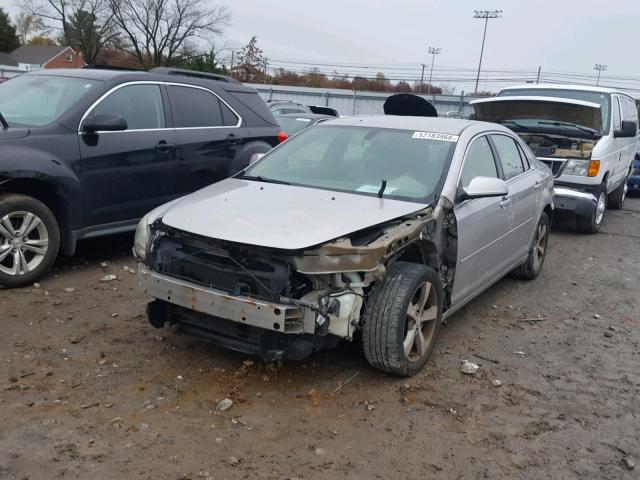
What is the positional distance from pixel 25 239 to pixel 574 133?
24.2 ft

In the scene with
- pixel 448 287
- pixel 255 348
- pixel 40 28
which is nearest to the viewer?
pixel 255 348

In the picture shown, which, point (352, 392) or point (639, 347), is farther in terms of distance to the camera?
point (639, 347)

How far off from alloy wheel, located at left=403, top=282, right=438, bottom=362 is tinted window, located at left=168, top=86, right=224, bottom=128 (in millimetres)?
3456

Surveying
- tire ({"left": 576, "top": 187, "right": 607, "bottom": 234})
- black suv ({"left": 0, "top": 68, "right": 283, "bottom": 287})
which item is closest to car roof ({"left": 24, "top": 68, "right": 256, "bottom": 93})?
black suv ({"left": 0, "top": 68, "right": 283, "bottom": 287})

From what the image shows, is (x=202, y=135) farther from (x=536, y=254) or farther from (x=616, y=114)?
(x=616, y=114)

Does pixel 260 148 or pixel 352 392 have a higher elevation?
pixel 260 148

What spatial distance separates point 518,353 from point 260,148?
3.84m

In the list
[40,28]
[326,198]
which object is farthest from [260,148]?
[40,28]

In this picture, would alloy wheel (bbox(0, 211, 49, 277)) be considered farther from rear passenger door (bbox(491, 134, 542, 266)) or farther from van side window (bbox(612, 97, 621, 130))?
van side window (bbox(612, 97, 621, 130))

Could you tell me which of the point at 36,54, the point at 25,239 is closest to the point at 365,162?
the point at 25,239

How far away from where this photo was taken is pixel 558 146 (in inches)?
356

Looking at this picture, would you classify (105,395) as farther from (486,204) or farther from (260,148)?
(260,148)

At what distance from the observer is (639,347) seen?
192 inches

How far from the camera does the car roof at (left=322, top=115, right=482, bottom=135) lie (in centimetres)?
490
